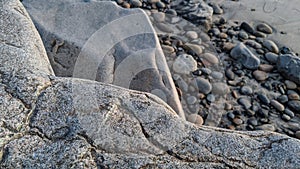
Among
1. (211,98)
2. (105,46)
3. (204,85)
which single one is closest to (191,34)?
(204,85)

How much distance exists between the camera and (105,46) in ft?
9.72

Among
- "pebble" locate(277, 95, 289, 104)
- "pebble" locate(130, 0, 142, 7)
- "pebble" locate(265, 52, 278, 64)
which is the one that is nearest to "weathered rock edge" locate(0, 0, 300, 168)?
"pebble" locate(277, 95, 289, 104)

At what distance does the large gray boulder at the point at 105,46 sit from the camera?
289 cm

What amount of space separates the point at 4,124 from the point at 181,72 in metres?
1.82

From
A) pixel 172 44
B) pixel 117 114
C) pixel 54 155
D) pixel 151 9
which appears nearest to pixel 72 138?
pixel 54 155

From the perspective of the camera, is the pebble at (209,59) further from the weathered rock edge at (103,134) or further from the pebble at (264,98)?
the weathered rock edge at (103,134)

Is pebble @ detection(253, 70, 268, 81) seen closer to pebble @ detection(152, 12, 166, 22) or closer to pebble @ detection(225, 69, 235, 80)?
pebble @ detection(225, 69, 235, 80)

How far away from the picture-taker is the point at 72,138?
1843mm

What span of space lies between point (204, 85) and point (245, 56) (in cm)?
50

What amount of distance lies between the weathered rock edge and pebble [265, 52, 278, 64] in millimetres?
1625

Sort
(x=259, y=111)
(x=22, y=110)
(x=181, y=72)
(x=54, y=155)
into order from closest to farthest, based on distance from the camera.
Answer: (x=54, y=155)
(x=22, y=110)
(x=259, y=111)
(x=181, y=72)

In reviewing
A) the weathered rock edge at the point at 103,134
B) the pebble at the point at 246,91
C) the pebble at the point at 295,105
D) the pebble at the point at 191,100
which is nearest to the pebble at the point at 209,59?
the pebble at the point at 246,91

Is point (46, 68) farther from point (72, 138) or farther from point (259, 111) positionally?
point (259, 111)

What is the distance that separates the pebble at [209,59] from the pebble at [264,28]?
0.57 metres
